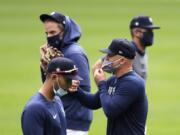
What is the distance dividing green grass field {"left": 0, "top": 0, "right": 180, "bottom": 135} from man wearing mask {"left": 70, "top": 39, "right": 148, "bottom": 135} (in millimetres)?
5532

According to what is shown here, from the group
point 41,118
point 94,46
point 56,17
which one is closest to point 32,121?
point 41,118

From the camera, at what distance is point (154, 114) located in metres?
15.3

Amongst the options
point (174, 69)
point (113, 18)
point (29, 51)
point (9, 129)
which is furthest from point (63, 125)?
point (113, 18)

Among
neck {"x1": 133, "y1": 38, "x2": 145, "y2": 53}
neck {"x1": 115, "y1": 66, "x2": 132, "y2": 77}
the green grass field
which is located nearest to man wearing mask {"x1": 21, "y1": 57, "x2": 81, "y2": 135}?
neck {"x1": 115, "y1": 66, "x2": 132, "y2": 77}

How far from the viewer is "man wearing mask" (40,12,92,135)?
9258 mm

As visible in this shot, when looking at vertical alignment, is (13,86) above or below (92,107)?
below

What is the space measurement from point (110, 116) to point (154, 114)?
7.19 meters

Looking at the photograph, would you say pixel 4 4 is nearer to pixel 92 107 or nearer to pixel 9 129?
pixel 9 129

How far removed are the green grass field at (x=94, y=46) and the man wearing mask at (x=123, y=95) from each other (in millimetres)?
5532

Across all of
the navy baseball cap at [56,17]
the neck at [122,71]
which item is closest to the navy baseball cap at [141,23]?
the navy baseball cap at [56,17]

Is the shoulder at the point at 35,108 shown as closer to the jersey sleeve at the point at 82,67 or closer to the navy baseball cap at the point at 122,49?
the navy baseball cap at the point at 122,49

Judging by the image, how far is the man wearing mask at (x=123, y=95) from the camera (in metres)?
8.14

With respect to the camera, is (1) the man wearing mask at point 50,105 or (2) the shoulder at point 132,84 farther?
(2) the shoulder at point 132,84

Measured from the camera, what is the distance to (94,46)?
22938 mm
